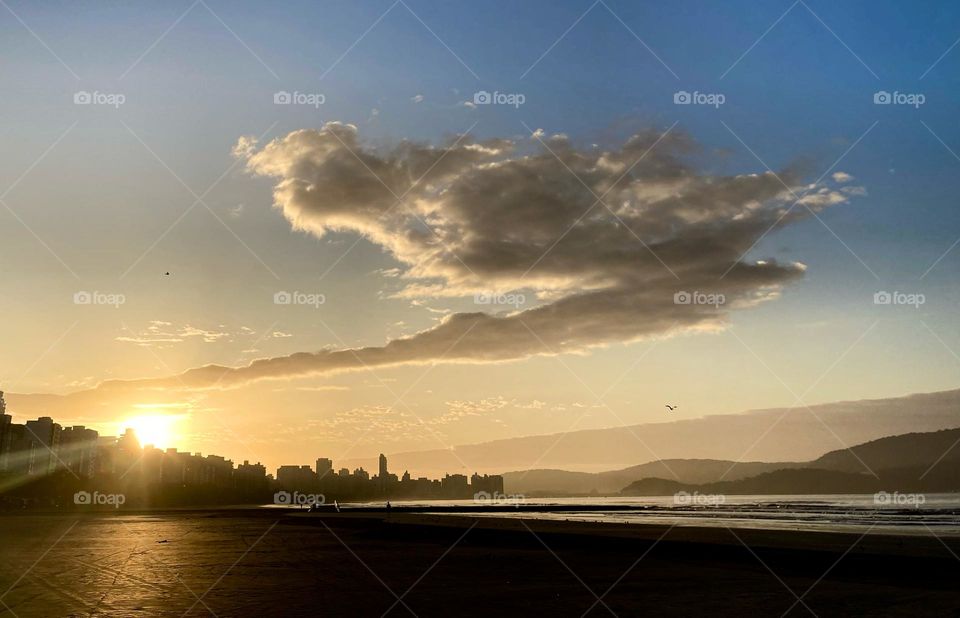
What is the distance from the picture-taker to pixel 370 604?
1766cm

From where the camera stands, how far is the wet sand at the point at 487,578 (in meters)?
17.1

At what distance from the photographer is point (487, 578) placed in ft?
76.5

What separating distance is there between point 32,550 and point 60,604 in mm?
22289

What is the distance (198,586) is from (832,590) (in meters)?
18.5

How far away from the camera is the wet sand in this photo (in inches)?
672

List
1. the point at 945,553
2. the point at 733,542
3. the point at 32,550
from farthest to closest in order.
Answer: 1. the point at 733,542
2. the point at 32,550
3. the point at 945,553

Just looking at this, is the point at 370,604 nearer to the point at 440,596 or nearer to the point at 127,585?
the point at 440,596

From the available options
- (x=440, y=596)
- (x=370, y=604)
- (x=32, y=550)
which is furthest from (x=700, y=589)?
(x=32, y=550)

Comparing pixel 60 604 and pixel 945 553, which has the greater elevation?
pixel 60 604

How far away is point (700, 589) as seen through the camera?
67.2 feet

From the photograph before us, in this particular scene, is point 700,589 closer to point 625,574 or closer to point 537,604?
point 625,574

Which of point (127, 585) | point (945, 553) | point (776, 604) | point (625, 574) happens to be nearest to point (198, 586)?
point (127, 585)

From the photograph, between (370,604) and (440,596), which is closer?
(370,604)

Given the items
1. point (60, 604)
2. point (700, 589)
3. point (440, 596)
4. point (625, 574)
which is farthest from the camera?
point (625, 574)
